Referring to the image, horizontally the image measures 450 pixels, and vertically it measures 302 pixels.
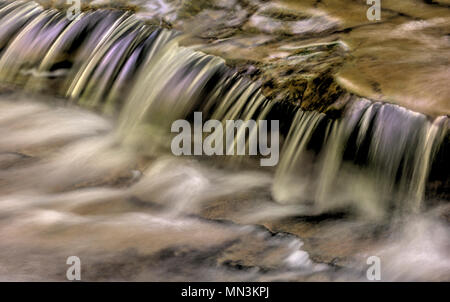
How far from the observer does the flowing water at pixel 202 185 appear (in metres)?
2.99

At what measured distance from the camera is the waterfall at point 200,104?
10.8 feet

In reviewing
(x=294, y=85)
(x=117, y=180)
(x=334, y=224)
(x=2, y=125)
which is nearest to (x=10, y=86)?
(x=2, y=125)

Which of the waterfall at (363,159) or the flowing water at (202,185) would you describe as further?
the waterfall at (363,159)

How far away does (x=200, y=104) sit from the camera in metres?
4.12

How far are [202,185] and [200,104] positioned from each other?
63 centimetres

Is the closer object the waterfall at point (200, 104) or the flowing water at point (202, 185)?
the flowing water at point (202, 185)

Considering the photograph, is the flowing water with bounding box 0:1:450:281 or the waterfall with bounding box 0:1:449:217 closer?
the flowing water with bounding box 0:1:450:281

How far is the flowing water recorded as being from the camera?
299 centimetres

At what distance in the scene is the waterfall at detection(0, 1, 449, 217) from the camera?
3.28 meters

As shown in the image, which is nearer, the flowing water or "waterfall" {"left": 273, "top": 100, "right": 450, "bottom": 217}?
the flowing water
